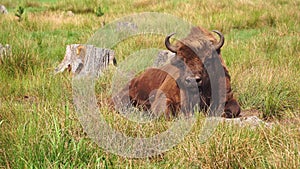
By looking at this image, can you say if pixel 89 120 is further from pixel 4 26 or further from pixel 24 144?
pixel 4 26

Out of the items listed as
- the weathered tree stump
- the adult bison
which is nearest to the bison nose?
the adult bison

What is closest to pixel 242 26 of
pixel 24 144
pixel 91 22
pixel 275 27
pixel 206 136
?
pixel 275 27

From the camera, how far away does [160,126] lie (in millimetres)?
3992

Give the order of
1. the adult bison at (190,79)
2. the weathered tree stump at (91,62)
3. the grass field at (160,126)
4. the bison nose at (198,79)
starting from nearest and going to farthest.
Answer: the grass field at (160,126) < the bison nose at (198,79) < the adult bison at (190,79) < the weathered tree stump at (91,62)

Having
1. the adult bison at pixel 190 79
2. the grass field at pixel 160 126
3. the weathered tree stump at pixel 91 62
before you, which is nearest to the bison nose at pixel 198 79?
the adult bison at pixel 190 79

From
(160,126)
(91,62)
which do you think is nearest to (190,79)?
(160,126)

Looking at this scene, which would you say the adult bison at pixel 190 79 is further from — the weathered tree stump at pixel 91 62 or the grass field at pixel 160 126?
the weathered tree stump at pixel 91 62

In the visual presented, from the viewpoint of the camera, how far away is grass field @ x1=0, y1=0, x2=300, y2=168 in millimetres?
3195

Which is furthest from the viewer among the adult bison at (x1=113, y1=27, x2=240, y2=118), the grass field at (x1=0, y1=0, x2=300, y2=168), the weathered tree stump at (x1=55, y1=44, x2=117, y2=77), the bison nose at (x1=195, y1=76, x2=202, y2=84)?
the weathered tree stump at (x1=55, y1=44, x2=117, y2=77)

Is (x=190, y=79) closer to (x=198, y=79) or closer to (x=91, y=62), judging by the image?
(x=198, y=79)

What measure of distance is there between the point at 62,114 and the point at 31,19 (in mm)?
8916

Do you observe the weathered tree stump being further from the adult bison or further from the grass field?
the adult bison

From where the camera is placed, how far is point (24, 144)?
3.23 metres

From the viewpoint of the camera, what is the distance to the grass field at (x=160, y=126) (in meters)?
3.20
